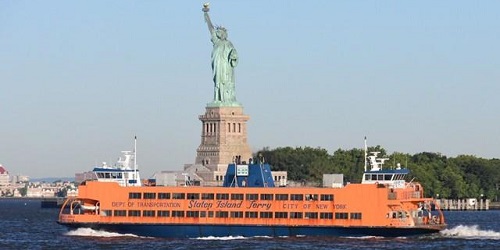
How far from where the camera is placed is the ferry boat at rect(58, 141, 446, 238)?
11512cm

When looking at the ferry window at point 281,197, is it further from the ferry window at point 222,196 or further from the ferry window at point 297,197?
the ferry window at point 222,196

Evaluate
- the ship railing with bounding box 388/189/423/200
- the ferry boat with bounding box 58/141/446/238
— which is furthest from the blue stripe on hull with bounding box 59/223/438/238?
the ship railing with bounding box 388/189/423/200

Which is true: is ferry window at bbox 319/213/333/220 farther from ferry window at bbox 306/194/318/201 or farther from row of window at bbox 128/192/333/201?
ferry window at bbox 306/194/318/201

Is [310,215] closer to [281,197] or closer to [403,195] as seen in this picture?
[281,197]

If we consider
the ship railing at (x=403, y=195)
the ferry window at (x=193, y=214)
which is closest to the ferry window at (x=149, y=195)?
the ferry window at (x=193, y=214)

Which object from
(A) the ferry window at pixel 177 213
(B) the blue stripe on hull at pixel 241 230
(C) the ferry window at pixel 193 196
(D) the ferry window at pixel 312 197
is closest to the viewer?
(B) the blue stripe on hull at pixel 241 230

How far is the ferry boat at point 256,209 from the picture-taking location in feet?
378

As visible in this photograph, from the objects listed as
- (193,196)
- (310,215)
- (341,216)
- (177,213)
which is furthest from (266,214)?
(177,213)

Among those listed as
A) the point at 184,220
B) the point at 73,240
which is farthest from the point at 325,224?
the point at 73,240

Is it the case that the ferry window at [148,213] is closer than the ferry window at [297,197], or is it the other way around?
the ferry window at [297,197]

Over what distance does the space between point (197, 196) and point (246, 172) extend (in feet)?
16.6

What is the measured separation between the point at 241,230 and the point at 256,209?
2033 mm

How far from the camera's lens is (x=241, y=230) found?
116 m

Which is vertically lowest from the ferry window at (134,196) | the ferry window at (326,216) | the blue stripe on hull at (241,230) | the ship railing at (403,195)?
the blue stripe on hull at (241,230)
